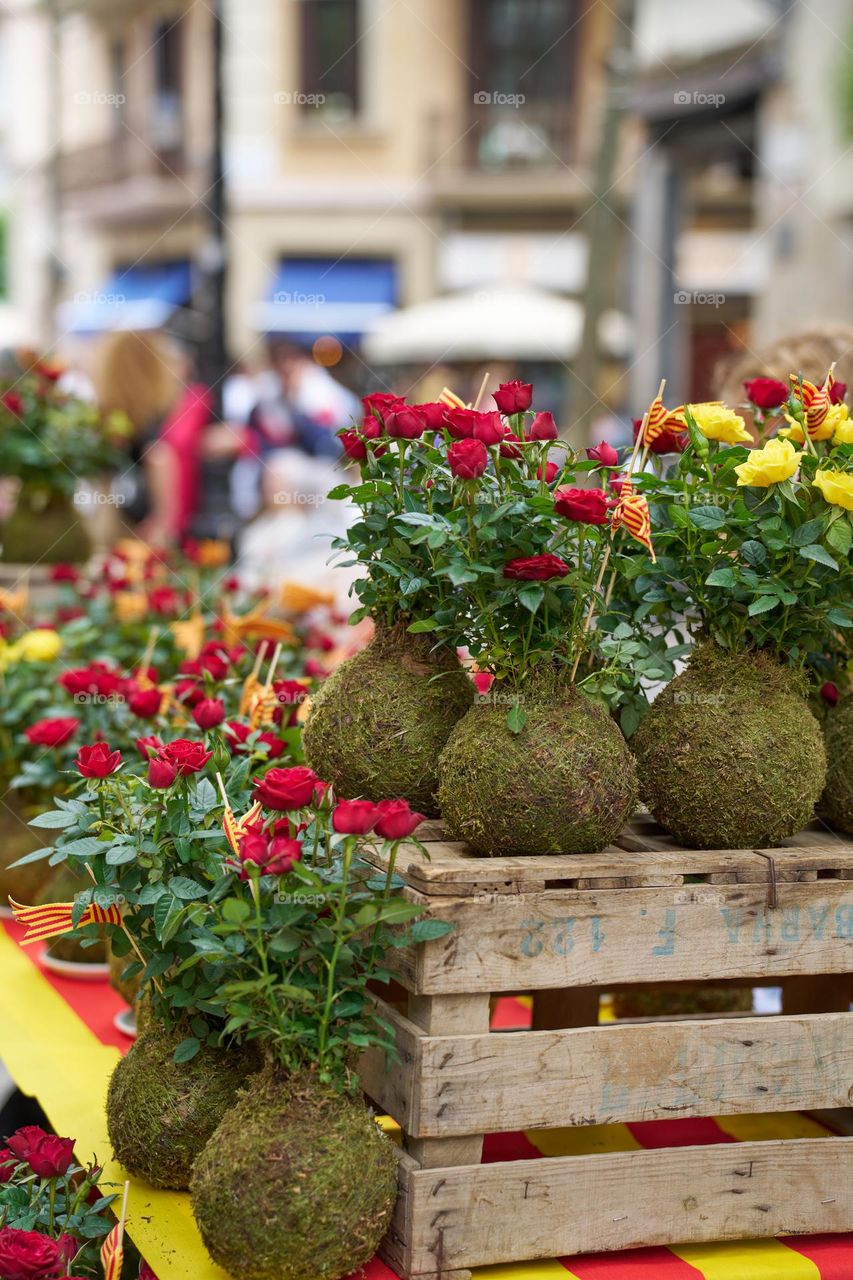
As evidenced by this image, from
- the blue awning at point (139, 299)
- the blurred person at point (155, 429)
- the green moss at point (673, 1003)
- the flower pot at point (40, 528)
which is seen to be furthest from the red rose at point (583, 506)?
the blue awning at point (139, 299)

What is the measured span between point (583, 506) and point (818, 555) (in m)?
0.31

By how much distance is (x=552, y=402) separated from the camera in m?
19.5

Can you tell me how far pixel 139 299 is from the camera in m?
22.1

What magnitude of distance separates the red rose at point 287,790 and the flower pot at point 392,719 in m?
0.28

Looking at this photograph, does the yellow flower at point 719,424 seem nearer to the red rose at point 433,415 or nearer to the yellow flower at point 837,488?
the yellow flower at point 837,488

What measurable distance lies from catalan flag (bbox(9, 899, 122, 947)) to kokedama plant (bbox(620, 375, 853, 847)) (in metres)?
0.69

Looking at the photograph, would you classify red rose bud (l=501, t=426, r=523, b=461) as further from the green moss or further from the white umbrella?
the white umbrella

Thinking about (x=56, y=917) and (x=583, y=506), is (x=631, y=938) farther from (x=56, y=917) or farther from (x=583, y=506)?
(x=56, y=917)

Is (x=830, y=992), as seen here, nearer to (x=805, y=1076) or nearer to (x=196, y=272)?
(x=805, y=1076)

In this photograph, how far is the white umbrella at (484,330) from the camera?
12.4m

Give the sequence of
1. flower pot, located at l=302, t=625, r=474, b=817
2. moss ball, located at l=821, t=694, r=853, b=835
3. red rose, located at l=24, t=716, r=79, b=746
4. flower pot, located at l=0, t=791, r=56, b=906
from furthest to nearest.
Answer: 1. flower pot, located at l=0, t=791, r=56, b=906
2. red rose, located at l=24, t=716, r=79, b=746
3. moss ball, located at l=821, t=694, r=853, b=835
4. flower pot, located at l=302, t=625, r=474, b=817

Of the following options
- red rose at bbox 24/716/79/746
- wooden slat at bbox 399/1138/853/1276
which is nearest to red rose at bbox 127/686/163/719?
red rose at bbox 24/716/79/746

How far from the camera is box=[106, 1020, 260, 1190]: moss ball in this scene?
1912 mm

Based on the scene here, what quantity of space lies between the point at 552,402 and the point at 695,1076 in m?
18.0
